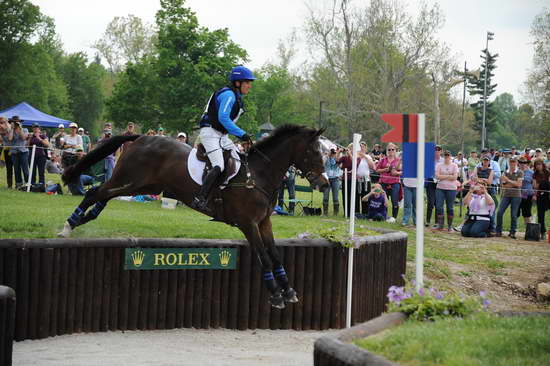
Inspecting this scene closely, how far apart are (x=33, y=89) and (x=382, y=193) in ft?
167

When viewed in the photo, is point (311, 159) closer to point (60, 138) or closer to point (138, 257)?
point (138, 257)

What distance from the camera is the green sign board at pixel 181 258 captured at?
28.7 feet

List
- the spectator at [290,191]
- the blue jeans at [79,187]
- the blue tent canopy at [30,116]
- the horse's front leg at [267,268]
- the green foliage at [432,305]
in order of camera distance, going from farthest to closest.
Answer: the blue tent canopy at [30,116], the spectator at [290,191], the blue jeans at [79,187], the horse's front leg at [267,268], the green foliage at [432,305]

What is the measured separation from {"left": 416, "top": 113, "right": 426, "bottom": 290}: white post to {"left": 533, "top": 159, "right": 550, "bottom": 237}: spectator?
11.6 meters

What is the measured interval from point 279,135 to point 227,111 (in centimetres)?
87

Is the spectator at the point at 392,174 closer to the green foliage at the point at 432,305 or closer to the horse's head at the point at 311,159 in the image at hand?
the horse's head at the point at 311,159

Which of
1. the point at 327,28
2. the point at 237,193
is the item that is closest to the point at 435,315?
the point at 237,193

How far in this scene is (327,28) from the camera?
3838 centimetres

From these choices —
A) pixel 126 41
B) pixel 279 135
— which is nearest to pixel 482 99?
pixel 126 41

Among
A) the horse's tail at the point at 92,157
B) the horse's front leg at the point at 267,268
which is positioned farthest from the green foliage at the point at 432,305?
the horse's tail at the point at 92,157

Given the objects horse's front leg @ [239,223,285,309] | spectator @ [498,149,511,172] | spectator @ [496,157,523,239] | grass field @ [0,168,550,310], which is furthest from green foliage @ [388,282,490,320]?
spectator @ [498,149,511,172]

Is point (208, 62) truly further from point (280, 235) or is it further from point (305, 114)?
point (280, 235)

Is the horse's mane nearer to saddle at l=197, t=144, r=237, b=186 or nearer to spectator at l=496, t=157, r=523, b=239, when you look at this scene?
saddle at l=197, t=144, r=237, b=186

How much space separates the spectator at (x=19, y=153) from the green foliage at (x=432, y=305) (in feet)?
41.8
